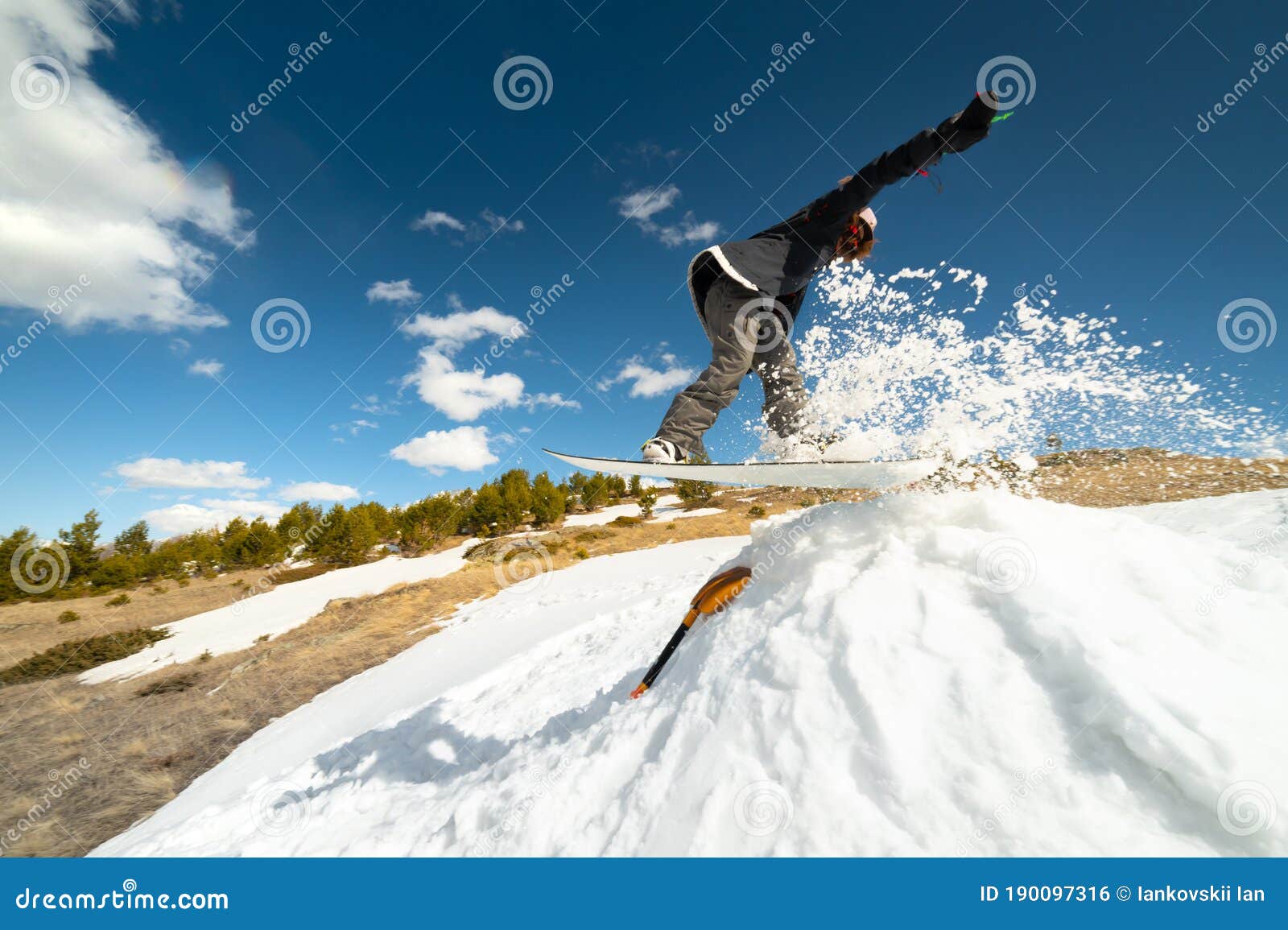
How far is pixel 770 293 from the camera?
3236 millimetres

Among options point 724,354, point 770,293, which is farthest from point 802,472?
point 770,293

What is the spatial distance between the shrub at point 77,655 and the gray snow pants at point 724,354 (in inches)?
742

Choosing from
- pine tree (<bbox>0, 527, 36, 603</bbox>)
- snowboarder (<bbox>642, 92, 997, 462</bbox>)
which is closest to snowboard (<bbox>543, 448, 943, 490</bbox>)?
snowboarder (<bbox>642, 92, 997, 462</bbox>)

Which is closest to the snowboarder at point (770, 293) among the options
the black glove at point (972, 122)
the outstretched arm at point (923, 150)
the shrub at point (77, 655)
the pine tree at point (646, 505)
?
the outstretched arm at point (923, 150)

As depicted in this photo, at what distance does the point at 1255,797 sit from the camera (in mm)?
1248

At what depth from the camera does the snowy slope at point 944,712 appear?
4.41 feet

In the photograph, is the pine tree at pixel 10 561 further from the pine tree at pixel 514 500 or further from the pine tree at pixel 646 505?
the pine tree at pixel 646 505

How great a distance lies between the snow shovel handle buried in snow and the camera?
3.12m

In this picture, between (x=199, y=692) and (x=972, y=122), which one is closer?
(x=972, y=122)

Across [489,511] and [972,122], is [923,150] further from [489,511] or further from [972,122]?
[489,511]

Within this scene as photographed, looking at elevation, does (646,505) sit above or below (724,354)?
below

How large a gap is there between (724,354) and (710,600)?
1783 mm

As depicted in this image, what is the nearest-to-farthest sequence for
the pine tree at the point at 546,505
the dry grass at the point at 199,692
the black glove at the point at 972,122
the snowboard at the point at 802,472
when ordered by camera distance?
the black glove at the point at 972,122 → the snowboard at the point at 802,472 → the dry grass at the point at 199,692 → the pine tree at the point at 546,505

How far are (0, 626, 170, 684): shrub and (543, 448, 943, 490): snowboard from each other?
60.1 ft
